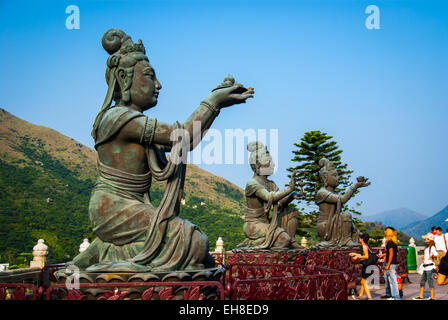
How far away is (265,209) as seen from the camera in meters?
9.73

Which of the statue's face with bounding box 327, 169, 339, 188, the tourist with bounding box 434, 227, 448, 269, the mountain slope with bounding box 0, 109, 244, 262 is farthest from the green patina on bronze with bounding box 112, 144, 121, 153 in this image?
the mountain slope with bounding box 0, 109, 244, 262

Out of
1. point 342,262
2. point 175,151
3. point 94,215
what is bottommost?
point 342,262

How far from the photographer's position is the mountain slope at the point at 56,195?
73.9ft

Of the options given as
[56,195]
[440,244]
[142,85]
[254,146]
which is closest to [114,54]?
[142,85]

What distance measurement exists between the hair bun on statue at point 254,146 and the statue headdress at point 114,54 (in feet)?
16.9

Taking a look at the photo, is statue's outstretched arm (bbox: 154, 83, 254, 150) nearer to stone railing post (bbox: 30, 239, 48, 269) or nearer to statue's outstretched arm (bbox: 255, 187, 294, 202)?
statue's outstretched arm (bbox: 255, 187, 294, 202)

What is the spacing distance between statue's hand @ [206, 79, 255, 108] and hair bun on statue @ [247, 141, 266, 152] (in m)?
5.06

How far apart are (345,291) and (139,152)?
2817 mm

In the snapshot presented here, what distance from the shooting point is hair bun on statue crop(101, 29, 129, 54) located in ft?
17.3

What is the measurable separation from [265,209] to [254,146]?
4.84ft

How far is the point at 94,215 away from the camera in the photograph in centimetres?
483
